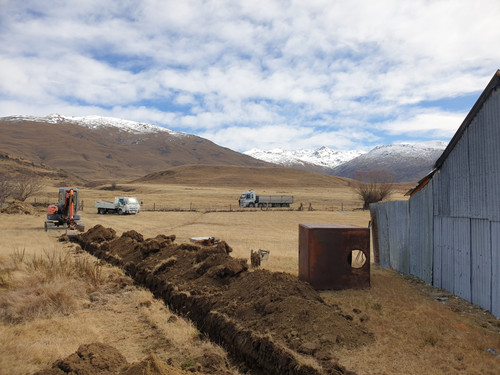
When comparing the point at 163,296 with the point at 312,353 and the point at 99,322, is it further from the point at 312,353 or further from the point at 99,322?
the point at 312,353

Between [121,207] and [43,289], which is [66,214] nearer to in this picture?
[43,289]

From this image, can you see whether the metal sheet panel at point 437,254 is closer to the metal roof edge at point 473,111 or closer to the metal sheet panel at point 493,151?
the metal roof edge at point 473,111

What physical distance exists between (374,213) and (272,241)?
6.76 m

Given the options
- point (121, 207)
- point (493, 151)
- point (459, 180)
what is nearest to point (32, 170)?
point (121, 207)

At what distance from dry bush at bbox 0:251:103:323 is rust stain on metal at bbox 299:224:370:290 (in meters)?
5.26

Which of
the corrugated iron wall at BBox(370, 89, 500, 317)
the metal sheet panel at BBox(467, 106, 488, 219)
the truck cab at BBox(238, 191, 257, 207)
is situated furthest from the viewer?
the truck cab at BBox(238, 191, 257, 207)

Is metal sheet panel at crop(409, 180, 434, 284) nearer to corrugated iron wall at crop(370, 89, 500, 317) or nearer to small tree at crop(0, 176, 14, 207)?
corrugated iron wall at crop(370, 89, 500, 317)

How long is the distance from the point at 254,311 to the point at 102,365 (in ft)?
9.94

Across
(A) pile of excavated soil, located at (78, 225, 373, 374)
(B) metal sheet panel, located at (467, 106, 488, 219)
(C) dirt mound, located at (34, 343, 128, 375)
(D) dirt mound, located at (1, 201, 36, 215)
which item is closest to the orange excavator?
(D) dirt mound, located at (1, 201, 36, 215)

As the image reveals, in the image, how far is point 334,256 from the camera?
378 inches

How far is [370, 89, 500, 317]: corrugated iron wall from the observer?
8.23m

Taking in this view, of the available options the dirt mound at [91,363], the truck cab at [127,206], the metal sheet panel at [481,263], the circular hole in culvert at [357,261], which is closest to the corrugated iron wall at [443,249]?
the metal sheet panel at [481,263]

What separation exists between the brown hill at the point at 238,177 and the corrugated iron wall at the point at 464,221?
366ft

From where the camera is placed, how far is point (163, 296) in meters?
10.2
